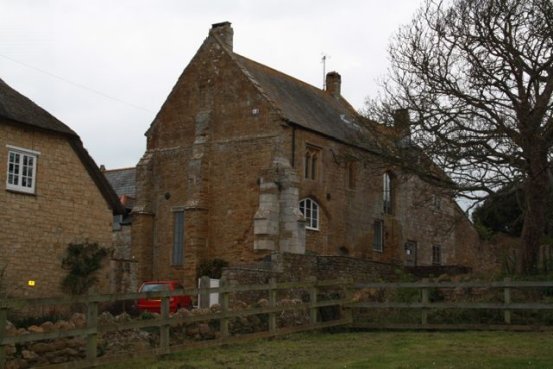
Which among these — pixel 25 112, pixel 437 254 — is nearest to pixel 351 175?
pixel 437 254

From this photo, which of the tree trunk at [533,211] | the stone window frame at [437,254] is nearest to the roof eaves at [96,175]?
the tree trunk at [533,211]

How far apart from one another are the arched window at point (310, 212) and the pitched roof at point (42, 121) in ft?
30.4

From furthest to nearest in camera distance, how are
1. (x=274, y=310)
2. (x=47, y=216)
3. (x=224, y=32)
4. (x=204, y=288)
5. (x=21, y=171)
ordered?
(x=224, y=32)
(x=47, y=216)
(x=21, y=171)
(x=274, y=310)
(x=204, y=288)

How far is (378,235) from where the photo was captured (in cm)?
4103

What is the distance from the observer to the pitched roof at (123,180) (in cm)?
4724

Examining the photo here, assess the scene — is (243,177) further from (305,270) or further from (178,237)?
(305,270)

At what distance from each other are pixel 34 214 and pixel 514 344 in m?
16.6

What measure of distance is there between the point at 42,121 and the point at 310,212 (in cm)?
1362

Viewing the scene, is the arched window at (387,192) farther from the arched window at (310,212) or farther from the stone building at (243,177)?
the arched window at (310,212)

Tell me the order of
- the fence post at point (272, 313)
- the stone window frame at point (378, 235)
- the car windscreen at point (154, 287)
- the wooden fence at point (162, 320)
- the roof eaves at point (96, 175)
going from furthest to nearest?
1. the stone window frame at point (378, 235)
2. the roof eaves at point (96, 175)
3. the car windscreen at point (154, 287)
4. the fence post at point (272, 313)
5. the wooden fence at point (162, 320)

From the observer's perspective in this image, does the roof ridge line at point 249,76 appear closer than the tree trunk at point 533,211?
No

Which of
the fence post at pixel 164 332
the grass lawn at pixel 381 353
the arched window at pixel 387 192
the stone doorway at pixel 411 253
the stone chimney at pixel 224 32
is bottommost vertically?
the grass lawn at pixel 381 353

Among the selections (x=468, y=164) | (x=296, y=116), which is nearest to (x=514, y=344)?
(x=468, y=164)

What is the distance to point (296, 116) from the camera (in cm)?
3609
